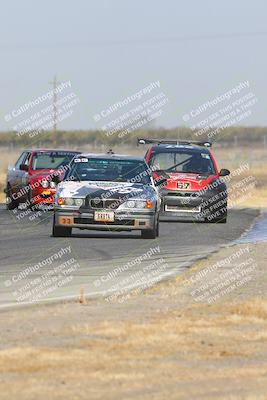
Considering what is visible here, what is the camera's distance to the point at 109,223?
24.8 metres

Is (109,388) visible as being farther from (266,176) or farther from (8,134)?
(8,134)

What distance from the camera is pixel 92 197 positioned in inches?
975

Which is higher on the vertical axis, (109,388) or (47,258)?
(109,388)

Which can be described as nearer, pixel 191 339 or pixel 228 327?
pixel 191 339

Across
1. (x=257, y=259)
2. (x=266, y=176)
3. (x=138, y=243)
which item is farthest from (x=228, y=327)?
(x=266, y=176)

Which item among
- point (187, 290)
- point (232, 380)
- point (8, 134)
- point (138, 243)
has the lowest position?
point (8, 134)

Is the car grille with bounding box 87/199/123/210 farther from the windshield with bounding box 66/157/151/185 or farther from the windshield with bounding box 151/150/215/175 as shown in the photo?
the windshield with bounding box 151/150/215/175

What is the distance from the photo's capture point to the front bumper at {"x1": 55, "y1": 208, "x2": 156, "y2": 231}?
2459 cm

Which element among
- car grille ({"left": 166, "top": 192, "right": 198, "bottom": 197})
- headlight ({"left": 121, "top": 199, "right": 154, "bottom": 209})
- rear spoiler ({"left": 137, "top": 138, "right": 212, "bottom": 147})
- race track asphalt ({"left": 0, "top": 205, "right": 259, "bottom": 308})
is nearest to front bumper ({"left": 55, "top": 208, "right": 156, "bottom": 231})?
headlight ({"left": 121, "top": 199, "right": 154, "bottom": 209})

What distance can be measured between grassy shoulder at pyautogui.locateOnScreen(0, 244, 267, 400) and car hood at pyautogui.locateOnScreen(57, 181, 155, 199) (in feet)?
28.9

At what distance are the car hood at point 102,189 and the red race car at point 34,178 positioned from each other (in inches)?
325

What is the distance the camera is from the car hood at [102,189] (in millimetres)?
24828

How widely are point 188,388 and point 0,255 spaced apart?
12.3 m

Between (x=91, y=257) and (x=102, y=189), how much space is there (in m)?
4.06
